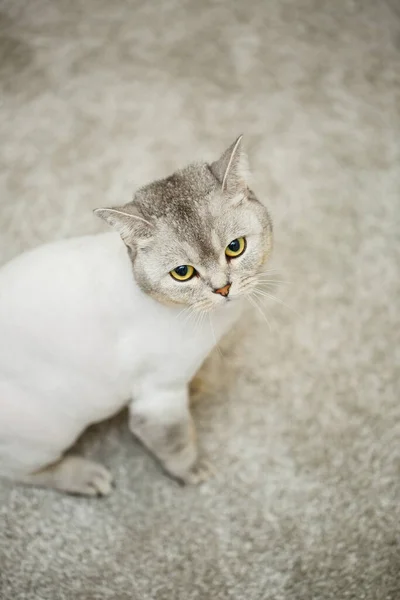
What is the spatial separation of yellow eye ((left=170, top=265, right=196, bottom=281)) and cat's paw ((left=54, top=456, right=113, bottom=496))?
2.11ft

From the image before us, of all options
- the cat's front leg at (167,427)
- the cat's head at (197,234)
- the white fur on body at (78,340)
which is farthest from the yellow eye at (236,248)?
the cat's front leg at (167,427)

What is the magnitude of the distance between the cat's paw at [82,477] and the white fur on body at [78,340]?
172 mm

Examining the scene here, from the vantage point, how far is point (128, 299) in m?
1.08

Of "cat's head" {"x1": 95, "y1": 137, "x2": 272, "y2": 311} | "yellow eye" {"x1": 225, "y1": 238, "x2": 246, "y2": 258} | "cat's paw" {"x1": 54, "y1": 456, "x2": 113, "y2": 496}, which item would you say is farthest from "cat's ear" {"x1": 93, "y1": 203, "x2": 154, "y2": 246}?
"cat's paw" {"x1": 54, "y1": 456, "x2": 113, "y2": 496}

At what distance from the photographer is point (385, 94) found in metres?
1.97

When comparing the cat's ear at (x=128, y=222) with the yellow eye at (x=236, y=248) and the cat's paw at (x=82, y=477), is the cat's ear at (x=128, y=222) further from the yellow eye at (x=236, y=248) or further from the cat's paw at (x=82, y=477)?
the cat's paw at (x=82, y=477)

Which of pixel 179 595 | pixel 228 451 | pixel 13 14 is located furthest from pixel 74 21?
pixel 179 595

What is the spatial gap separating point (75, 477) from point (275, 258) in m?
0.86

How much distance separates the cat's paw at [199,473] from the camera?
1429mm

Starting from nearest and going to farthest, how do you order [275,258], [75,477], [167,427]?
1. [167,427]
2. [75,477]
3. [275,258]

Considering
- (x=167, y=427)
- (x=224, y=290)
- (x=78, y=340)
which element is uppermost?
(x=224, y=290)

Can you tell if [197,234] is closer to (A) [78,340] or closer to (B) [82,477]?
(A) [78,340]

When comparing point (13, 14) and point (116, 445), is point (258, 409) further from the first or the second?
point (13, 14)

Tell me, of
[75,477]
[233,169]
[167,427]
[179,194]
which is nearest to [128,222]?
[179,194]
